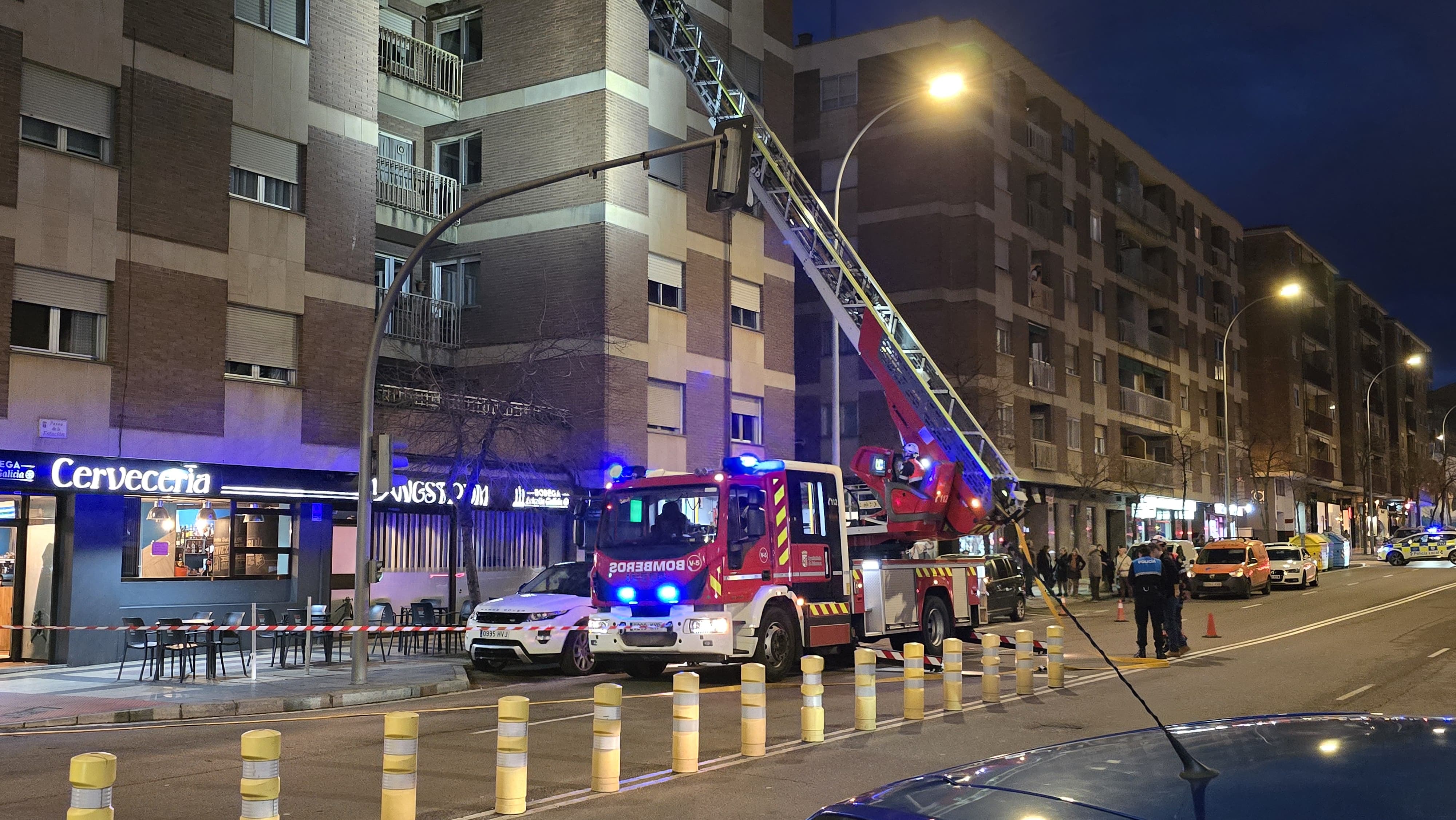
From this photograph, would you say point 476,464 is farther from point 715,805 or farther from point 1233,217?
point 1233,217

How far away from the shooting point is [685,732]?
973 cm

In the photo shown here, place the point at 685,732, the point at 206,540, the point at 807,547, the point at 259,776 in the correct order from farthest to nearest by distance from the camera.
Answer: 1. the point at 206,540
2. the point at 807,547
3. the point at 685,732
4. the point at 259,776

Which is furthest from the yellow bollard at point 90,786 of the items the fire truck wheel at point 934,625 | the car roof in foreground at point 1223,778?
the fire truck wheel at point 934,625

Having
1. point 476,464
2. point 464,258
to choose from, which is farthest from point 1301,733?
point 464,258

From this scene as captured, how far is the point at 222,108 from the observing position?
22.6m

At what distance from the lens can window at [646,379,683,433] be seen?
100 feet

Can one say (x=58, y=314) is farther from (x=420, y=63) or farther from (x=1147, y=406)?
(x=1147, y=406)

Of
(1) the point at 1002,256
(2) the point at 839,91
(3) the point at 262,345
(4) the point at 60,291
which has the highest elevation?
(2) the point at 839,91

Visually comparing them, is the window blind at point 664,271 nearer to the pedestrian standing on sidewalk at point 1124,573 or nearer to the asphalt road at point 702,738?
the asphalt road at point 702,738

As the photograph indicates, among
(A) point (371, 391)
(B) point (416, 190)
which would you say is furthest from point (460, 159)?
(A) point (371, 391)

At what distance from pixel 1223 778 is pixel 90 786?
4450 millimetres

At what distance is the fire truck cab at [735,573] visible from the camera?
16.6 m

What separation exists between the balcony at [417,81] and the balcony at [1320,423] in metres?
64.8

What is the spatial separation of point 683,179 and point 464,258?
5.67 metres
